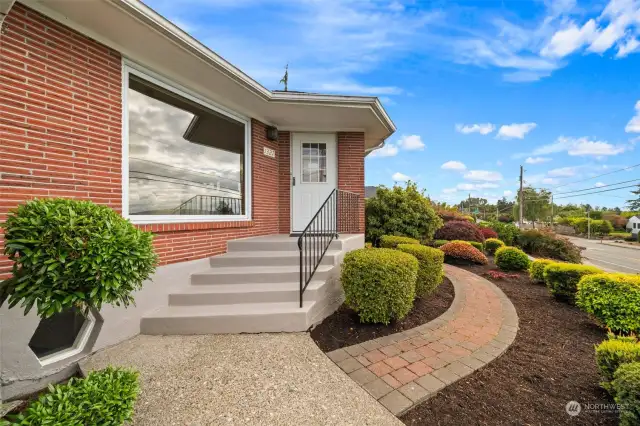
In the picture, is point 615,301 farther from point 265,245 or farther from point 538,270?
point 265,245

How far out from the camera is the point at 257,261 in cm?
396

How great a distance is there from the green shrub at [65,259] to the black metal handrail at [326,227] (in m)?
1.89

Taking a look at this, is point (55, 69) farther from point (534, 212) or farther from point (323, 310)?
point (534, 212)

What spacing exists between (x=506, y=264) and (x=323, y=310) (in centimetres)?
591

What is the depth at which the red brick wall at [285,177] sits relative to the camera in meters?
5.75

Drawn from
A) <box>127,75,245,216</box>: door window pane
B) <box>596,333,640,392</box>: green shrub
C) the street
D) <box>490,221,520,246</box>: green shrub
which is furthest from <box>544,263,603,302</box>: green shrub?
the street

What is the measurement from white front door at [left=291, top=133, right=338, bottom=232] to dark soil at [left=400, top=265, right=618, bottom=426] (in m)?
4.07

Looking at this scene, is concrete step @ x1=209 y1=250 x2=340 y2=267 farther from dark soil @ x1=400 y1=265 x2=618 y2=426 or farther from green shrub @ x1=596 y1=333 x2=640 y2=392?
green shrub @ x1=596 y1=333 x2=640 y2=392

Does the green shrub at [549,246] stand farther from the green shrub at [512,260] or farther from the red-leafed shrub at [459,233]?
the green shrub at [512,260]

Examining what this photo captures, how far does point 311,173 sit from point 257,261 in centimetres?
262

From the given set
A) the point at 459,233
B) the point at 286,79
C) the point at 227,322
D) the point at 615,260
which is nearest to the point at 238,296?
the point at 227,322

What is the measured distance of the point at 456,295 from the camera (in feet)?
15.0

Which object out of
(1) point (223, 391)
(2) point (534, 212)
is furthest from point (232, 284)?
(2) point (534, 212)

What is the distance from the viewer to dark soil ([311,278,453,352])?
2857 mm
